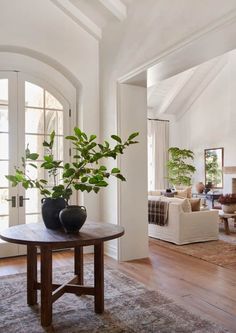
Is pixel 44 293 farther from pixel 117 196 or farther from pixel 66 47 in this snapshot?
pixel 66 47

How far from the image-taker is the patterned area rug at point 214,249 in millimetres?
4383

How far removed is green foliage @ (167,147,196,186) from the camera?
32.6 feet

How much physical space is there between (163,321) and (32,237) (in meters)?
1.23

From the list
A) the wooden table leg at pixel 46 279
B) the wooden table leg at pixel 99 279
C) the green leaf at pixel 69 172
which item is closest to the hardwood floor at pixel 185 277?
the wooden table leg at pixel 99 279

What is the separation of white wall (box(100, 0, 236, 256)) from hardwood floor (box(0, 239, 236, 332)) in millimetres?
769

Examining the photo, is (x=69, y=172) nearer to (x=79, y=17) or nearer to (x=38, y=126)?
(x=38, y=126)

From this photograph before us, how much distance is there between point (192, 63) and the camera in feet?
11.8

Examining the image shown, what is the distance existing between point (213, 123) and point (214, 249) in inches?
229

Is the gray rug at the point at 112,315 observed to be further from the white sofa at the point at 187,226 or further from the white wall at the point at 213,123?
the white wall at the point at 213,123

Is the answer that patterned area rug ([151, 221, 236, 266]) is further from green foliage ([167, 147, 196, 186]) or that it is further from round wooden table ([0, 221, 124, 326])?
green foliage ([167, 147, 196, 186])

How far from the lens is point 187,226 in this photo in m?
5.30

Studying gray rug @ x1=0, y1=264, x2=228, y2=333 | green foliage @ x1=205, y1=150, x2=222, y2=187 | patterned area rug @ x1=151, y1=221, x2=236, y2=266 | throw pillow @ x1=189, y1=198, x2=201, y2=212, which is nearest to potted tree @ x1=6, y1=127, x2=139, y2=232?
gray rug @ x1=0, y1=264, x2=228, y2=333

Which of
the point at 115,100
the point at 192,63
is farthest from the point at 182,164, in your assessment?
the point at 192,63

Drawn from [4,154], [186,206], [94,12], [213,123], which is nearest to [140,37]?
[94,12]
